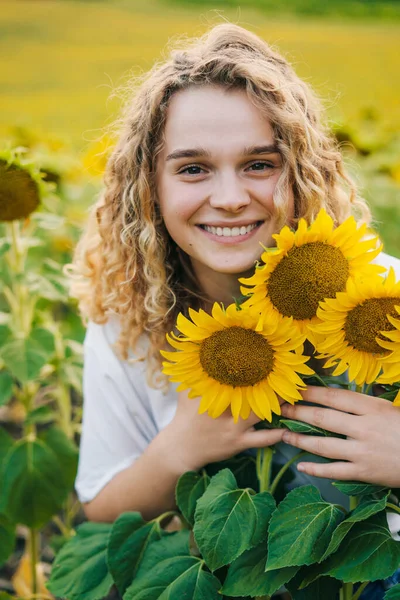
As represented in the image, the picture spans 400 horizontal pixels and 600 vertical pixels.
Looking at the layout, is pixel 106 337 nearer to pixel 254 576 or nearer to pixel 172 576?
pixel 172 576

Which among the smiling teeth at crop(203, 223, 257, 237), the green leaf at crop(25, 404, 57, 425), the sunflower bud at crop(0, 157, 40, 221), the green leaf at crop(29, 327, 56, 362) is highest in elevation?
the sunflower bud at crop(0, 157, 40, 221)

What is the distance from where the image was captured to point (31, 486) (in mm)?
1748

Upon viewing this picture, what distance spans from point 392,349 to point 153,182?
28.9 inches

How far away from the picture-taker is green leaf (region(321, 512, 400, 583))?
107 cm

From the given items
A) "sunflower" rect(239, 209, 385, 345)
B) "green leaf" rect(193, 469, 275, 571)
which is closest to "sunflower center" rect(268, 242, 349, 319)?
"sunflower" rect(239, 209, 385, 345)

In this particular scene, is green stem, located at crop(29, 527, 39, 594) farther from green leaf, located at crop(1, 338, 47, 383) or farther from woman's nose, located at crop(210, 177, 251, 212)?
woman's nose, located at crop(210, 177, 251, 212)

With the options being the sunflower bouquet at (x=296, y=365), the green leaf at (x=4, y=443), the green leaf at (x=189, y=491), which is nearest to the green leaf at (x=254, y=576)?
the sunflower bouquet at (x=296, y=365)

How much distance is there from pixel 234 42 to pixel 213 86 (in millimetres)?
151

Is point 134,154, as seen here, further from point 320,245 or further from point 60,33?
point 60,33

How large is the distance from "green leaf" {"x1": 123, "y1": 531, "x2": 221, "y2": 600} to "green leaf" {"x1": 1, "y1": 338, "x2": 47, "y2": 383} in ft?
1.76

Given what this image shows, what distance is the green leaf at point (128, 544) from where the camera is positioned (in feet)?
4.43

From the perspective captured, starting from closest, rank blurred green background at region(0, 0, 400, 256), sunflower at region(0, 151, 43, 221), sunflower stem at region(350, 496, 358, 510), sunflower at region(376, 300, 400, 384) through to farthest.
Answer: sunflower at region(376, 300, 400, 384) → sunflower stem at region(350, 496, 358, 510) → sunflower at region(0, 151, 43, 221) → blurred green background at region(0, 0, 400, 256)

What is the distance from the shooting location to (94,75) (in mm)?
3840

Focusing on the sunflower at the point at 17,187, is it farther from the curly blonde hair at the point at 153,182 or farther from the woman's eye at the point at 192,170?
the woman's eye at the point at 192,170
